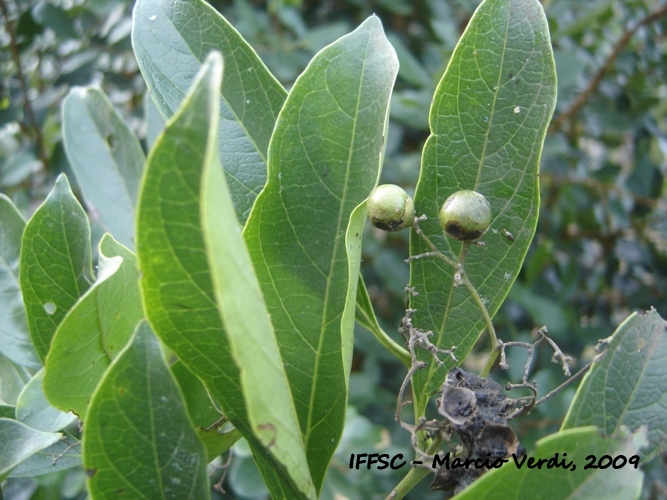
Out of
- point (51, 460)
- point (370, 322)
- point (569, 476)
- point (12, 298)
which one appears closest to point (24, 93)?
point (12, 298)

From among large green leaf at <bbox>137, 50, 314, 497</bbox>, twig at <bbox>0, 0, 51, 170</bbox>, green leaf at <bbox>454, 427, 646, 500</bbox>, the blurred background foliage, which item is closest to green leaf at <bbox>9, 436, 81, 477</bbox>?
large green leaf at <bbox>137, 50, 314, 497</bbox>

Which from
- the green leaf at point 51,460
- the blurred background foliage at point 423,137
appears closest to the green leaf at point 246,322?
the green leaf at point 51,460

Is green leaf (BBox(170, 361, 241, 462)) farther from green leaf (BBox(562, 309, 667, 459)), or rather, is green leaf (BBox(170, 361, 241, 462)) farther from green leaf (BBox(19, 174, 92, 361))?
green leaf (BBox(562, 309, 667, 459))

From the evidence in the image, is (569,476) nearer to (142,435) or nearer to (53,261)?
(142,435)

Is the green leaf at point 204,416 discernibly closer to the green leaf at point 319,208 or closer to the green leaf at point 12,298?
the green leaf at point 319,208

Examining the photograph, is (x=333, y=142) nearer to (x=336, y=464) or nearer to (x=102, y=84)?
(x=336, y=464)

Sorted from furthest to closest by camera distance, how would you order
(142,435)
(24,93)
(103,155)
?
(24,93), (103,155), (142,435)

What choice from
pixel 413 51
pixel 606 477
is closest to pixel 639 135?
pixel 413 51

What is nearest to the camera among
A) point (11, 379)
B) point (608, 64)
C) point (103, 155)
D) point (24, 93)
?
point (11, 379)
